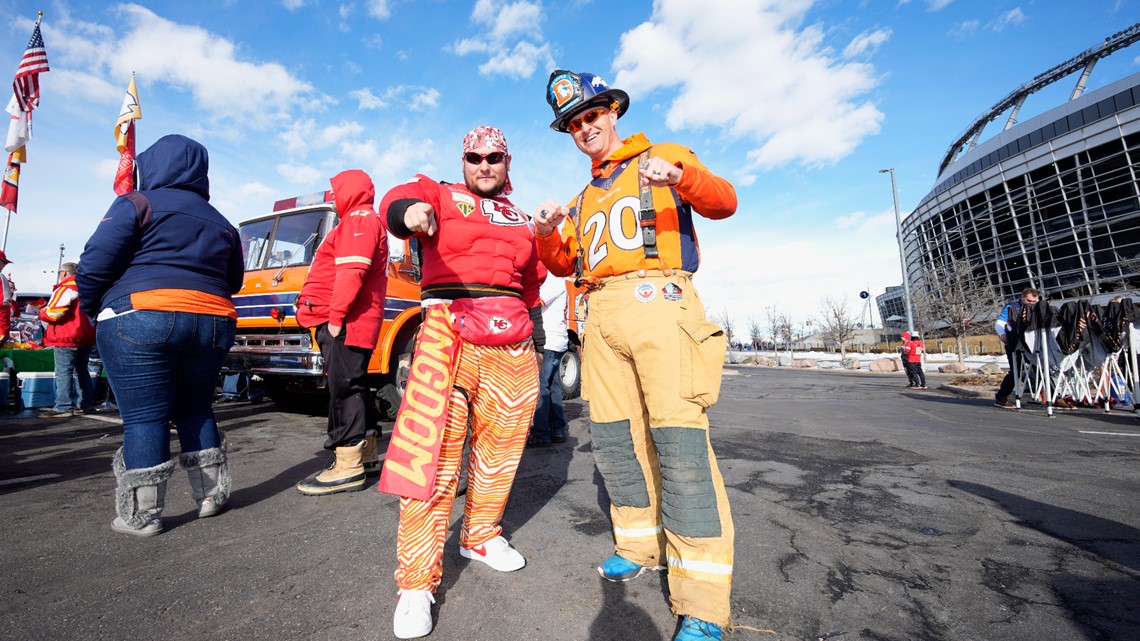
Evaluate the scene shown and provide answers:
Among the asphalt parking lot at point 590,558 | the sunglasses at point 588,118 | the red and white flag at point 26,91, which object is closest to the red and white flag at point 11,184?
the red and white flag at point 26,91

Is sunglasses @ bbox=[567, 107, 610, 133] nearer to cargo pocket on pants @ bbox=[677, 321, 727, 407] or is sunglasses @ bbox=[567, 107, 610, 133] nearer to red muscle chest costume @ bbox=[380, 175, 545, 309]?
red muscle chest costume @ bbox=[380, 175, 545, 309]

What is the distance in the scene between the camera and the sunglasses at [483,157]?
7.38ft

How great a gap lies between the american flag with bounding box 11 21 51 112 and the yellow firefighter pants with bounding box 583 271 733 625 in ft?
47.1

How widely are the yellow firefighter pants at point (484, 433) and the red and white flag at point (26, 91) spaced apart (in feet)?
46.0

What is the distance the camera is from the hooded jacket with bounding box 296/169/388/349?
3.29 meters

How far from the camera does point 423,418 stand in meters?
1.86

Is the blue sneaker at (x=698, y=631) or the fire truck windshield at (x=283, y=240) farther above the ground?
the fire truck windshield at (x=283, y=240)

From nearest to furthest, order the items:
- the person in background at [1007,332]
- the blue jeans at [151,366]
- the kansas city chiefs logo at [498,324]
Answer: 1. the kansas city chiefs logo at [498,324]
2. the blue jeans at [151,366]
3. the person in background at [1007,332]

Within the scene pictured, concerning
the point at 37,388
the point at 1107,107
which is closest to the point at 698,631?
the point at 37,388

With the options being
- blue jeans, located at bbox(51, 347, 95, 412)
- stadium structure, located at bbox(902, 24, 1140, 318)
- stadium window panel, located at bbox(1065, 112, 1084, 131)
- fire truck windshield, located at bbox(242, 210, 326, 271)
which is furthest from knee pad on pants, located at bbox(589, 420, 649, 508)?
stadium window panel, located at bbox(1065, 112, 1084, 131)

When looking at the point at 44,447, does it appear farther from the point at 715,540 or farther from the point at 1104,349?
the point at 1104,349

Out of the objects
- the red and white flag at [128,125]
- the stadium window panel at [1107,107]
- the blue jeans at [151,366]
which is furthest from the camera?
the stadium window panel at [1107,107]

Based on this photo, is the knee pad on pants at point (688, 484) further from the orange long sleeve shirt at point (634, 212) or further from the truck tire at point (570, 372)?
the truck tire at point (570, 372)

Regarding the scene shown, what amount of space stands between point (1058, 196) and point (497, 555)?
171 feet
